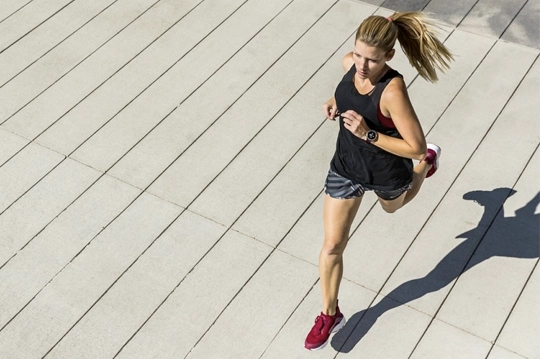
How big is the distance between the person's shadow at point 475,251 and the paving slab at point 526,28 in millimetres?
1755

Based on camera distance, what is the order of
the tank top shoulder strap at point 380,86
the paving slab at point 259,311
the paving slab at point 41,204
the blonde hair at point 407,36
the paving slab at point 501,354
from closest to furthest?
the blonde hair at point 407,36 < the tank top shoulder strap at point 380,86 < the paving slab at point 501,354 < the paving slab at point 259,311 < the paving slab at point 41,204

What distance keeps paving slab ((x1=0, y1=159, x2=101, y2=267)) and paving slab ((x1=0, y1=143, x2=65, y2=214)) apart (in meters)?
0.05

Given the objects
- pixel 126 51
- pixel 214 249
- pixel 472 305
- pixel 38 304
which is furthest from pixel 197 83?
pixel 472 305

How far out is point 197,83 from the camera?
247 inches

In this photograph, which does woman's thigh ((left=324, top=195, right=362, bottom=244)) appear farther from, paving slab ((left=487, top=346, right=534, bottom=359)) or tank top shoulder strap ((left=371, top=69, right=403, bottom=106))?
paving slab ((left=487, top=346, right=534, bottom=359))

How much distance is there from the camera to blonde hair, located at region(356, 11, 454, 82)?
3768 millimetres

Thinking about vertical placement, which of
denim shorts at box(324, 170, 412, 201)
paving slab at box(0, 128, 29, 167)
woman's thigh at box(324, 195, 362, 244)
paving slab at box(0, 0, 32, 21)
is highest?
denim shorts at box(324, 170, 412, 201)

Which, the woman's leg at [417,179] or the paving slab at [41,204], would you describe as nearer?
the woman's leg at [417,179]

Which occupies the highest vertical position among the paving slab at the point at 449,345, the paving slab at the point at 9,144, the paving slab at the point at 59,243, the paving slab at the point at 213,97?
the paving slab at the point at 9,144

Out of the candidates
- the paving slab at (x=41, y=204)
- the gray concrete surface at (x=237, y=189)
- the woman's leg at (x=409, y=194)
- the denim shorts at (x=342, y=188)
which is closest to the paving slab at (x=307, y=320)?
the gray concrete surface at (x=237, y=189)

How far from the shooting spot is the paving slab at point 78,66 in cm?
608

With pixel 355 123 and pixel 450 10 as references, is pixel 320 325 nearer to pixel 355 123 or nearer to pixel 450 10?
pixel 355 123

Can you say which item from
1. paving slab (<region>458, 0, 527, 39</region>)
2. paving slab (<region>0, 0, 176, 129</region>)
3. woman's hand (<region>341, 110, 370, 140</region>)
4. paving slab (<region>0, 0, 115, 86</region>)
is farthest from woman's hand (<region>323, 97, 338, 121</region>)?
paving slab (<region>0, 0, 115, 86</region>)

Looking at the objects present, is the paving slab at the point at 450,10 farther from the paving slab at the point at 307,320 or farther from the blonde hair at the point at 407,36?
the paving slab at the point at 307,320
